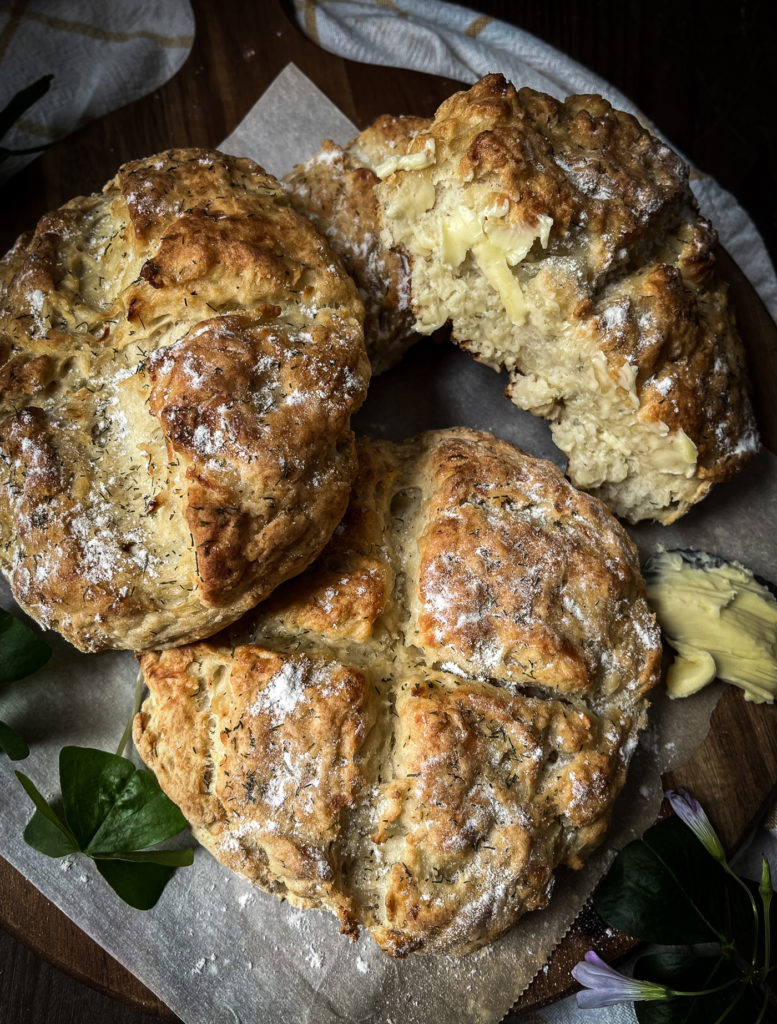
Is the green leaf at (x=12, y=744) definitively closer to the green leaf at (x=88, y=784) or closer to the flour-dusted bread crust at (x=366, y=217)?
the green leaf at (x=88, y=784)

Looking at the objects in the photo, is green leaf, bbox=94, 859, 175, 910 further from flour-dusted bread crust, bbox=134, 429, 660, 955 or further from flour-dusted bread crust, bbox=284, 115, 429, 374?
flour-dusted bread crust, bbox=284, 115, 429, 374

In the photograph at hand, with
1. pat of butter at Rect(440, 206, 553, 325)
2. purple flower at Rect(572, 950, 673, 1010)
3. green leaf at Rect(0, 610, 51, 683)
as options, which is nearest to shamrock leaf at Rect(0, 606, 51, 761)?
green leaf at Rect(0, 610, 51, 683)

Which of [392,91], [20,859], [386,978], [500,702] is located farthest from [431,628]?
[392,91]

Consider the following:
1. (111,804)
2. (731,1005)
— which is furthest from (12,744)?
(731,1005)

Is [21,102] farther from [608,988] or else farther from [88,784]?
[608,988]

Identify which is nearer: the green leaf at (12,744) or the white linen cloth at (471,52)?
the green leaf at (12,744)

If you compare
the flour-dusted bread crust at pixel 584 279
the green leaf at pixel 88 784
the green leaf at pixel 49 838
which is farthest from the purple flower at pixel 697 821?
the green leaf at pixel 49 838
